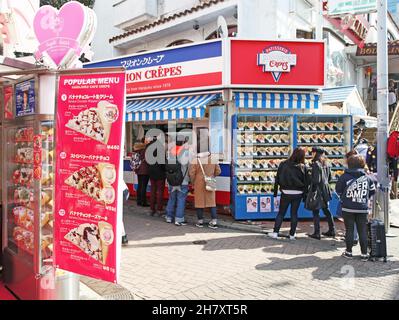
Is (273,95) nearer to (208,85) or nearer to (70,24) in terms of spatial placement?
(208,85)

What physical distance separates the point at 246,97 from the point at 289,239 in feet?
11.9

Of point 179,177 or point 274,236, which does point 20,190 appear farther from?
point 274,236

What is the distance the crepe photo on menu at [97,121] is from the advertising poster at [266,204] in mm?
6085

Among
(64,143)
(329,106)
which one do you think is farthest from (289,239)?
(329,106)

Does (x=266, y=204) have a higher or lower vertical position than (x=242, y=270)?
higher

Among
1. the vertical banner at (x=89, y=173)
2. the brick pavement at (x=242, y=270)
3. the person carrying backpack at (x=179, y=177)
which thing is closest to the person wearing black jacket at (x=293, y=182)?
the brick pavement at (x=242, y=270)

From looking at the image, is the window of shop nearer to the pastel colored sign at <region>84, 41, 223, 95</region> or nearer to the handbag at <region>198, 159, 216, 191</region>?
the pastel colored sign at <region>84, 41, 223, 95</region>

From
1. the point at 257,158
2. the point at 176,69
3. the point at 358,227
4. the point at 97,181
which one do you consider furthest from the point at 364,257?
the point at 176,69

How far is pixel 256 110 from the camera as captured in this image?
31.5 ft

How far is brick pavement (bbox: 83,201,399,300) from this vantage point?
4832mm

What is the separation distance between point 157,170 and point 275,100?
340 cm

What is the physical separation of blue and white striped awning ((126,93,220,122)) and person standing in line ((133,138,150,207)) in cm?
83

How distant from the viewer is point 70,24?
4773 millimetres

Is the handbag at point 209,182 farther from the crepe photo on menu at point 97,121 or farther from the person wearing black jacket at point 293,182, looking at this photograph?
the crepe photo on menu at point 97,121
